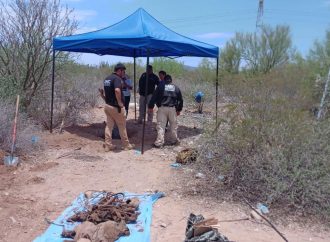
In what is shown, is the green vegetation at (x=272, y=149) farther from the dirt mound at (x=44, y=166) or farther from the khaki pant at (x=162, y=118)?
the dirt mound at (x=44, y=166)

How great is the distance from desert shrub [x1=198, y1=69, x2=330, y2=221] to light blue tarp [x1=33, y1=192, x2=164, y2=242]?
1198 millimetres

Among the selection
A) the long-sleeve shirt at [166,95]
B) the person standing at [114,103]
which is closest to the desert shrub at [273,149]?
the person standing at [114,103]

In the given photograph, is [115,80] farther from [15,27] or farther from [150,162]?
[15,27]

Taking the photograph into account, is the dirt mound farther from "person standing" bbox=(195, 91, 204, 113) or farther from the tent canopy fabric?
"person standing" bbox=(195, 91, 204, 113)

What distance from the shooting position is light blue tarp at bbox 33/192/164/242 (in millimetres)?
4590

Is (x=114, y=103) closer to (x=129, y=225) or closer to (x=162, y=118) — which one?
(x=162, y=118)

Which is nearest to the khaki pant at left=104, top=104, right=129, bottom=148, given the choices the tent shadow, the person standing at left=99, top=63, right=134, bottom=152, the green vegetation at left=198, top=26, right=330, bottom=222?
the person standing at left=99, top=63, right=134, bottom=152

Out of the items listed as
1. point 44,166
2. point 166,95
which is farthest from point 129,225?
point 166,95

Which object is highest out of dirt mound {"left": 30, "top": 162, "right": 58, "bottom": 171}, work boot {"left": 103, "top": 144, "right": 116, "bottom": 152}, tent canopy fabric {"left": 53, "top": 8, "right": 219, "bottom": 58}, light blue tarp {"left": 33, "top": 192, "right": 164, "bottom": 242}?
tent canopy fabric {"left": 53, "top": 8, "right": 219, "bottom": 58}

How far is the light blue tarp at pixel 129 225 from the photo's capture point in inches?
181

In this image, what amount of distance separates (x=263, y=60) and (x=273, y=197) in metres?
29.6

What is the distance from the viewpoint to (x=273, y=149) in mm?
5879

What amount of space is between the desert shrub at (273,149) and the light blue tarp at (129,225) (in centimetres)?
120

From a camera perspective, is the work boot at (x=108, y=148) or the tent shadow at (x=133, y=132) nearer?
the work boot at (x=108, y=148)
